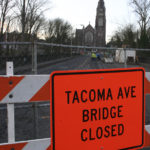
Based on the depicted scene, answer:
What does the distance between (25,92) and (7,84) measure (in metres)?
0.18

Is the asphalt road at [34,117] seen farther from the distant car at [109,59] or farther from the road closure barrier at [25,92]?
the road closure barrier at [25,92]

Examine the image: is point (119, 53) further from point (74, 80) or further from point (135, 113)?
point (74, 80)

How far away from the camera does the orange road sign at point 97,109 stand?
2.07 meters

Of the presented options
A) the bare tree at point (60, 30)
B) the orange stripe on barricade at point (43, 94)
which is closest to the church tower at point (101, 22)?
the bare tree at point (60, 30)

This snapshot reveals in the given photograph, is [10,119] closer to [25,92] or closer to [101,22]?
[25,92]

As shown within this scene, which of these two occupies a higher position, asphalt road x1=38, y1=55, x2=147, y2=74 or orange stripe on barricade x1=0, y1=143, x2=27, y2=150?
asphalt road x1=38, y1=55, x2=147, y2=74

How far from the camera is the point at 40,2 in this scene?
30422mm

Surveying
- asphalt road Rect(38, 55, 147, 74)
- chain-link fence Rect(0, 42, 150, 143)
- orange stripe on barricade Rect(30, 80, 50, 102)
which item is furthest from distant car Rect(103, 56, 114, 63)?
orange stripe on barricade Rect(30, 80, 50, 102)

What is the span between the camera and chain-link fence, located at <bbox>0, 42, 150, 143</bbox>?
4368 mm

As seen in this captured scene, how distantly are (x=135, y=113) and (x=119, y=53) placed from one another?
13.6 ft

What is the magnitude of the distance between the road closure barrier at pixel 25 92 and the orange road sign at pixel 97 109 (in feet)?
0.56

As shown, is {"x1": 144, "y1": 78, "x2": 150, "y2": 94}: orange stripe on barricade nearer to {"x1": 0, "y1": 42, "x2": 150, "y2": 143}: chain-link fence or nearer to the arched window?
{"x1": 0, "y1": 42, "x2": 150, "y2": 143}: chain-link fence

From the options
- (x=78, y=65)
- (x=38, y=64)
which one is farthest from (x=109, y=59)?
(x=38, y=64)

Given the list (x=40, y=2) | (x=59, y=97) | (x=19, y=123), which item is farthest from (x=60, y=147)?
(x=40, y=2)
